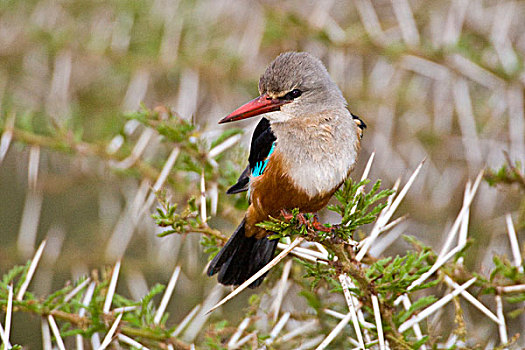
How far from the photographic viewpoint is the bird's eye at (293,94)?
2.25 m

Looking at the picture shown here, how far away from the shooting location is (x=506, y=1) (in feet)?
10.5

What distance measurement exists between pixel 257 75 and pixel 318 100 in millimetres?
1150

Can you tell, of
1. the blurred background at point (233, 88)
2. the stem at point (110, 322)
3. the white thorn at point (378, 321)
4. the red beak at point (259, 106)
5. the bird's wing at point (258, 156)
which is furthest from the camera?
the blurred background at point (233, 88)

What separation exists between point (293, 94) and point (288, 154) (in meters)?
0.25

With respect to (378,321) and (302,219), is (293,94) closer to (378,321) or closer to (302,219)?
(302,219)

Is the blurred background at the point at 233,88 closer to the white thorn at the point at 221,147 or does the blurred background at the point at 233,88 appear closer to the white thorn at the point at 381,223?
the white thorn at the point at 221,147

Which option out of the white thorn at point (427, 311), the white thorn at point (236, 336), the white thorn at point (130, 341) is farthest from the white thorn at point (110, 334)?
the white thorn at point (427, 311)

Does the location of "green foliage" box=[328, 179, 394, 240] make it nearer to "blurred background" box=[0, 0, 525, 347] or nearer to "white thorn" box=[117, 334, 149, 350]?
"white thorn" box=[117, 334, 149, 350]

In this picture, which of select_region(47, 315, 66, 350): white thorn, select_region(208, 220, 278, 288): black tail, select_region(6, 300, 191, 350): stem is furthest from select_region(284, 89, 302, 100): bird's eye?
select_region(47, 315, 66, 350): white thorn

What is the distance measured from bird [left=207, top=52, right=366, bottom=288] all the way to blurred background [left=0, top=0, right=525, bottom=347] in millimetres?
629

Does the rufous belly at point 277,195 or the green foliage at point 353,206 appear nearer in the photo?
the green foliage at point 353,206

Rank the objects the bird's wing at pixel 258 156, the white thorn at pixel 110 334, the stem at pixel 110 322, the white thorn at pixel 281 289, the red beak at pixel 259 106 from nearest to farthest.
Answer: the white thorn at pixel 110 334
the stem at pixel 110 322
the white thorn at pixel 281 289
the red beak at pixel 259 106
the bird's wing at pixel 258 156

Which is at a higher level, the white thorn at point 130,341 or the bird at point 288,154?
the bird at point 288,154

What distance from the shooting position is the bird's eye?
2.25m
